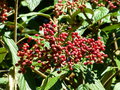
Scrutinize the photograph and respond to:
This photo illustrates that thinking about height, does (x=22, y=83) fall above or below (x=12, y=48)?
below

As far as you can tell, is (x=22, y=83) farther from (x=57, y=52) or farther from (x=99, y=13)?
(x=99, y=13)

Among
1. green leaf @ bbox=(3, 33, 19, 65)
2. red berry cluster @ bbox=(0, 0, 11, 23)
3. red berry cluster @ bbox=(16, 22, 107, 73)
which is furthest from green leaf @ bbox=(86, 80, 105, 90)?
red berry cluster @ bbox=(0, 0, 11, 23)

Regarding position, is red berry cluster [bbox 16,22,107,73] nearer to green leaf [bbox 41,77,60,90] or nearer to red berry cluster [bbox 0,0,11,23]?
green leaf [bbox 41,77,60,90]

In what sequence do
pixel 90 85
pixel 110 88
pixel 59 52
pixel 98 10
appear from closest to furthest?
pixel 59 52 < pixel 90 85 < pixel 110 88 < pixel 98 10

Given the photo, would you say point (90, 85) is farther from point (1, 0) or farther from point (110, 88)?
point (1, 0)

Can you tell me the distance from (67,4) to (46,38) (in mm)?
604

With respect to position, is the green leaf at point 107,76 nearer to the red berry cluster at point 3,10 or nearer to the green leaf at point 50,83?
the green leaf at point 50,83

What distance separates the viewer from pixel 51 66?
6.13 feet

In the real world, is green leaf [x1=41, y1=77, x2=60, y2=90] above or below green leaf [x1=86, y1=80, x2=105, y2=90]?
above

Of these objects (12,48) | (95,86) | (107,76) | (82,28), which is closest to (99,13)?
(82,28)

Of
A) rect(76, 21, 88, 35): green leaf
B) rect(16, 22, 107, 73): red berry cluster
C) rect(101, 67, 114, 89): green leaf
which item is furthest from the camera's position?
rect(76, 21, 88, 35): green leaf

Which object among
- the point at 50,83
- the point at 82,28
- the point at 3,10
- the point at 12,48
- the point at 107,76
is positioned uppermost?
the point at 3,10

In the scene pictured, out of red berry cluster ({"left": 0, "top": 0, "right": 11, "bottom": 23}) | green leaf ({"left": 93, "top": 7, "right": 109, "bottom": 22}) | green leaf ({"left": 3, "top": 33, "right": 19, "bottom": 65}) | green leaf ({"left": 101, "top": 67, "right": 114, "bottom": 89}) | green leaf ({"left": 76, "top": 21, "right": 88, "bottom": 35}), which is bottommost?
green leaf ({"left": 101, "top": 67, "right": 114, "bottom": 89})

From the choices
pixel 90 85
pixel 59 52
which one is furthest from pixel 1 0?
pixel 90 85
